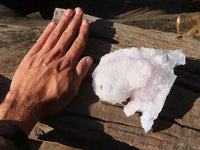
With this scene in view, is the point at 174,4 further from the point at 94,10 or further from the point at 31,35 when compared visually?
the point at 31,35

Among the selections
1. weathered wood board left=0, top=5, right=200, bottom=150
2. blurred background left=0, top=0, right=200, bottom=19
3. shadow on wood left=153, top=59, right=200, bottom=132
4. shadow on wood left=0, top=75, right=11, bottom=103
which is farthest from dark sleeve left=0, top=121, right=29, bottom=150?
blurred background left=0, top=0, right=200, bottom=19

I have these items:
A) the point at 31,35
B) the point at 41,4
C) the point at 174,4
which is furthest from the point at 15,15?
the point at 174,4

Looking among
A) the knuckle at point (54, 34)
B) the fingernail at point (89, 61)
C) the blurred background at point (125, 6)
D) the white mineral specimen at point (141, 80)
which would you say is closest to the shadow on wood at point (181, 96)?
the white mineral specimen at point (141, 80)

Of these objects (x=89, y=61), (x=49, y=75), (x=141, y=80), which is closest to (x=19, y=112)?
(x=49, y=75)

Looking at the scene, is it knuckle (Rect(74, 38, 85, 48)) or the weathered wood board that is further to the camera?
knuckle (Rect(74, 38, 85, 48))

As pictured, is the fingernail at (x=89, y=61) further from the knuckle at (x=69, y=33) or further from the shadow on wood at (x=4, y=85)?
the shadow on wood at (x=4, y=85)

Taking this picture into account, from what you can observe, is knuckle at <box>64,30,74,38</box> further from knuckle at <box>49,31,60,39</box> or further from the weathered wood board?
the weathered wood board
